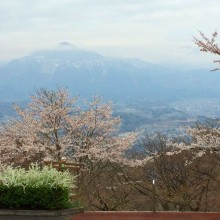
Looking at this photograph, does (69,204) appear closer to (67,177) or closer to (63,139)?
(67,177)

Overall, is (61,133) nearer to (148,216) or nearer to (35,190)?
(148,216)

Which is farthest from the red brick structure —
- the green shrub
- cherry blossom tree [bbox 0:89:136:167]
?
cherry blossom tree [bbox 0:89:136:167]

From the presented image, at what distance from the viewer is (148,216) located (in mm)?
12180

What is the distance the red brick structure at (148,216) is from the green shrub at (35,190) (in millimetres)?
1083

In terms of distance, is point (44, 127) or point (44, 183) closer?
point (44, 183)

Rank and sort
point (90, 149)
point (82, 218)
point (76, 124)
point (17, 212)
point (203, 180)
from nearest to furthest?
point (17, 212) < point (82, 218) < point (90, 149) < point (76, 124) < point (203, 180)

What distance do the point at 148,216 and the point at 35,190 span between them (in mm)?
2970

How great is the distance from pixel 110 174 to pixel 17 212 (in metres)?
23.1

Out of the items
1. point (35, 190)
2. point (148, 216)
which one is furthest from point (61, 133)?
point (35, 190)

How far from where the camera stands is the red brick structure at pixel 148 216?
39.1ft

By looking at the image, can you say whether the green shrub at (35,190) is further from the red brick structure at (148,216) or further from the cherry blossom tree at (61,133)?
the cherry blossom tree at (61,133)

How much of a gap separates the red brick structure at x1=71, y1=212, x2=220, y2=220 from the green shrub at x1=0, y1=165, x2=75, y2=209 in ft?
3.55

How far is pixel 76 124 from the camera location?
85.9ft

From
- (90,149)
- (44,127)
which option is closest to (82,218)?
(90,149)
